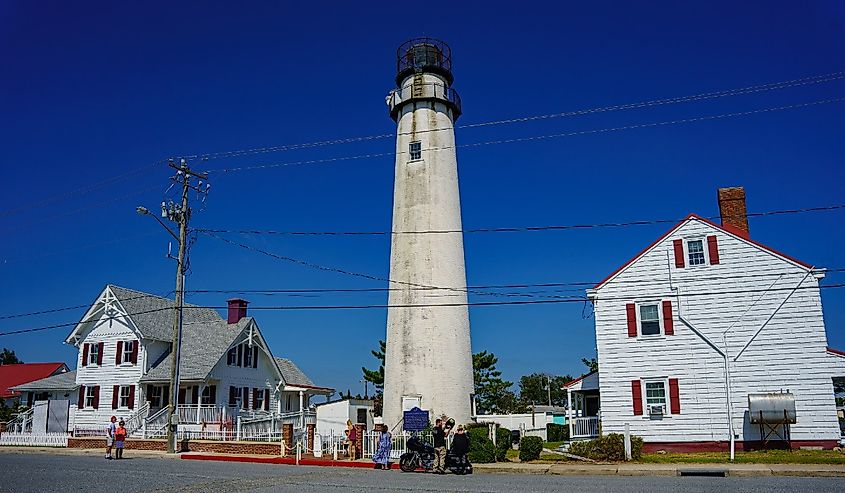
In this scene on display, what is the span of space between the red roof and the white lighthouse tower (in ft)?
123

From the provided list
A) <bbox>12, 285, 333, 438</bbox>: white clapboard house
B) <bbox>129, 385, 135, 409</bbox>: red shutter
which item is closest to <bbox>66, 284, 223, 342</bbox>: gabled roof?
<bbox>12, 285, 333, 438</bbox>: white clapboard house

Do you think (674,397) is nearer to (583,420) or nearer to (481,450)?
(583,420)

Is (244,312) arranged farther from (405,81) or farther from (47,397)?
(405,81)

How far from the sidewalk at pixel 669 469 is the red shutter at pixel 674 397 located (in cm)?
592

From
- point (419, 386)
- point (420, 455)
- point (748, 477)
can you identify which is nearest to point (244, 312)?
point (419, 386)

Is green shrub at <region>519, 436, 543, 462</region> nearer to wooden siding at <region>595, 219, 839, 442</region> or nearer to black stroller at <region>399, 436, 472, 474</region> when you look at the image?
black stroller at <region>399, 436, 472, 474</region>

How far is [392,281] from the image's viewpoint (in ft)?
98.5

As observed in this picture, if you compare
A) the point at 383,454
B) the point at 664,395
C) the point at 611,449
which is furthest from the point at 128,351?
the point at 664,395

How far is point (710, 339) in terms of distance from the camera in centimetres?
2638

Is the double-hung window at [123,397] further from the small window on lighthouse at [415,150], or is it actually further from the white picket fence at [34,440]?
the small window on lighthouse at [415,150]

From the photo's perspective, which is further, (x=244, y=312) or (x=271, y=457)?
(x=244, y=312)

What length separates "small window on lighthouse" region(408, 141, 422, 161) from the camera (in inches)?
1220

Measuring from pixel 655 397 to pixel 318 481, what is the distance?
14493 millimetres

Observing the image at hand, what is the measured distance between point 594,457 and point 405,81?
18.4 metres
